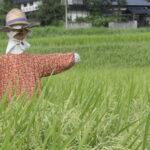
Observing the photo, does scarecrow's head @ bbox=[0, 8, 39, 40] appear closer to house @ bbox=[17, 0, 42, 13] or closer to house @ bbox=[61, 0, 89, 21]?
house @ bbox=[61, 0, 89, 21]

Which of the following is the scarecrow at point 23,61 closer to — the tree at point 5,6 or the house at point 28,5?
the tree at point 5,6

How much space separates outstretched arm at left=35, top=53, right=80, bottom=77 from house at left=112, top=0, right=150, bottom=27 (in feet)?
90.3

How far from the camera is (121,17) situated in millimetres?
28219

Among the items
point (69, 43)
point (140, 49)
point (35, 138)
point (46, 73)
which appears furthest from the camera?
point (69, 43)

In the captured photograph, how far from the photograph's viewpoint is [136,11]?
3069cm

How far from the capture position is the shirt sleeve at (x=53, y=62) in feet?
7.98

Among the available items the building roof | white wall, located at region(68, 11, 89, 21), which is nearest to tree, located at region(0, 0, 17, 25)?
white wall, located at region(68, 11, 89, 21)

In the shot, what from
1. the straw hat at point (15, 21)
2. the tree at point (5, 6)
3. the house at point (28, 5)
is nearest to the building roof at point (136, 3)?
the house at point (28, 5)

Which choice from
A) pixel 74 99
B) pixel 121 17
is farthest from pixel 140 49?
pixel 121 17

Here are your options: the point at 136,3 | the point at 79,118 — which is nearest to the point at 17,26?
the point at 79,118

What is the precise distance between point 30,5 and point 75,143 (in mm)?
32778

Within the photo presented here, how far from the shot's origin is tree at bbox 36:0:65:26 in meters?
25.1

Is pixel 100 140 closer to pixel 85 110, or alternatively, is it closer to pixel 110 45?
pixel 85 110

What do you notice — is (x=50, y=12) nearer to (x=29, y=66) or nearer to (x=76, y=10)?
(x=76, y=10)
